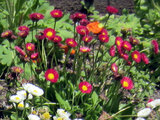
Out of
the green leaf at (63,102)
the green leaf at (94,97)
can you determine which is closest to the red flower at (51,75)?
the green leaf at (63,102)

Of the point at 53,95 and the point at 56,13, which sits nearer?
the point at 56,13

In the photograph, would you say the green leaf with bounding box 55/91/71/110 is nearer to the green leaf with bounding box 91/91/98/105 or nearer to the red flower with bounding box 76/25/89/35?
the green leaf with bounding box 91/91/98/105

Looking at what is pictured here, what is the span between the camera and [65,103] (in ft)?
7.38

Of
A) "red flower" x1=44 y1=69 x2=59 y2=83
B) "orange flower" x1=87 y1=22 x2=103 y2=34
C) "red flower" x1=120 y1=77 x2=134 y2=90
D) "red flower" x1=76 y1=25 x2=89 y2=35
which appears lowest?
"red flower" x1=120 y1=77 x2=134 y2=90

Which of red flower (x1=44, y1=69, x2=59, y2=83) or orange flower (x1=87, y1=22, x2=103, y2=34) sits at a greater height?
orange flower (x1=87, y1=22, x2=103, y2=34)

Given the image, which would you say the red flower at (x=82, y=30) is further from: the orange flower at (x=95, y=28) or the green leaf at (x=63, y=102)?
the green leaf at (x=63, y=102)

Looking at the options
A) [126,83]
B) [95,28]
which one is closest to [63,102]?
[126,83]

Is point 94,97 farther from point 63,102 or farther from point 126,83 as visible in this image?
point 126,83

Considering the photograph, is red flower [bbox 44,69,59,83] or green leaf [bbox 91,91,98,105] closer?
red flower [bbox 44,69,59,83]

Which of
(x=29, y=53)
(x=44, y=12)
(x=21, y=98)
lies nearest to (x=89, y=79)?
(x=29, y=53)

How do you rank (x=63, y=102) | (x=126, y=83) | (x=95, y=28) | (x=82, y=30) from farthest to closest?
1. (x=95, y=28)
2. (x=63, y=102)
3. (x=82, y=30)
4. (x=126, y=83)

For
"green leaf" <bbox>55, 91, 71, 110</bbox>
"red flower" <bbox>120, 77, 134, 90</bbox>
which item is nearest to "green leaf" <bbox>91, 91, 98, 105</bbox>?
"green leaf" <bbox>55, 91, 71, 110</bbox>

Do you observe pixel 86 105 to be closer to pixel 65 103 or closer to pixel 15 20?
pixel 65 103

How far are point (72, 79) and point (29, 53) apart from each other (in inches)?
17.6
